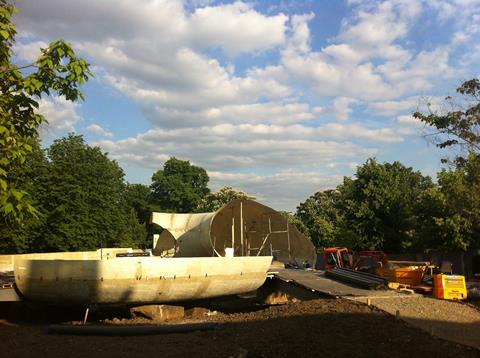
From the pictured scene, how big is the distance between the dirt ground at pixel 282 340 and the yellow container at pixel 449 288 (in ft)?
12.3

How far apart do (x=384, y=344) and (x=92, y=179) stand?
44.4 m

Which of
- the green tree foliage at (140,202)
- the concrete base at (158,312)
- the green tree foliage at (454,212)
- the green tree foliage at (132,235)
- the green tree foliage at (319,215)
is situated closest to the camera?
the concrete base at (158,312)

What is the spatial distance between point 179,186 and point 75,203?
31419 millimetres

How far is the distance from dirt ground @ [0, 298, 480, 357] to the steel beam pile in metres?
2.95

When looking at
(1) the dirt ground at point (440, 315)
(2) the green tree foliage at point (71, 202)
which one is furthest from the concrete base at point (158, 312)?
(2) the green tree foliage at point (71, 202)

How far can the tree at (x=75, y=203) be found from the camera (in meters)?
44.4

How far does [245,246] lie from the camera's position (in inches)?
1111

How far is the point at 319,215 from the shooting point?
64750 mm

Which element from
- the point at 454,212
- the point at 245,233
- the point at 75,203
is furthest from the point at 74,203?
the point at 454,212

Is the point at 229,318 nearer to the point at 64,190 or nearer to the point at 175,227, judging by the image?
the point at 175,227

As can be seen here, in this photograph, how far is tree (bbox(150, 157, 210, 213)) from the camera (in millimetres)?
76062

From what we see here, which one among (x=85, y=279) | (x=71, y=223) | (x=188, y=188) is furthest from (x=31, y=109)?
(x=188, y=188)

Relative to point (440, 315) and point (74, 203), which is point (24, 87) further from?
point (74, 203)

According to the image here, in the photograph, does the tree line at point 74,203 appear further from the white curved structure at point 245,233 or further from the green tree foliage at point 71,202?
the white curved structure at point 245,233
